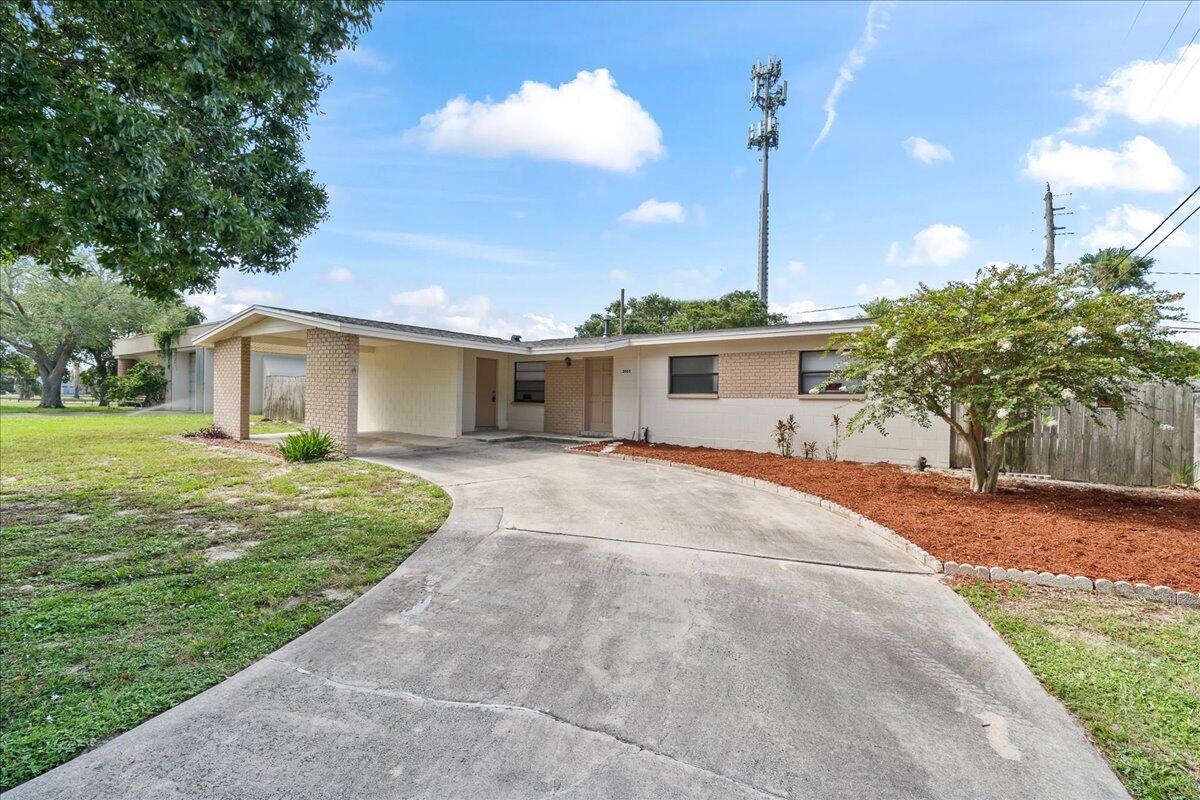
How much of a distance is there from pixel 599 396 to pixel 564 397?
1.18 metres

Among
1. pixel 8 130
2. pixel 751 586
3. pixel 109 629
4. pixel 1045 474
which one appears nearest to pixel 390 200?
pixel 8 130

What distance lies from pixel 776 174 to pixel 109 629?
34.8m

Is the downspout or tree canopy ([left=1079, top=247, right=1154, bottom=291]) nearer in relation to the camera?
the downspout

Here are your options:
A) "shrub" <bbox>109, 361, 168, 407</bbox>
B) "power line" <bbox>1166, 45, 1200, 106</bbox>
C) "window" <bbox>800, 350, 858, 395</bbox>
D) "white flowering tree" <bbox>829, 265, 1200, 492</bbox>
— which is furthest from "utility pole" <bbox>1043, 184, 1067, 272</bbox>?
"shrub" <bbox>109, 361, 168, 407</bbox>

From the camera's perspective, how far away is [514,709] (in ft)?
8.38

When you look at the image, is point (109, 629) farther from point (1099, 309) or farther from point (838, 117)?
point (838, 117)

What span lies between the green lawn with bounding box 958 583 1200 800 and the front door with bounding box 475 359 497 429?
1413cm

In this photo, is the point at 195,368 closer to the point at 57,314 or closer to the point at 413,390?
the point at 57,314

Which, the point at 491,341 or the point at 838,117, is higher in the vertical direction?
the point at 838,117

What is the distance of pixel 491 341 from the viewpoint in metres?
14.3

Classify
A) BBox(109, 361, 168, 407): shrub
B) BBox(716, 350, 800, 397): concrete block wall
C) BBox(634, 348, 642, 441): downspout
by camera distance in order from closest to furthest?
BBox(716, 350, 800, 397): concrete block wall < BBox(634, 348, 642, 441): downspout < BBox(109, 361, 168, 407): shrub

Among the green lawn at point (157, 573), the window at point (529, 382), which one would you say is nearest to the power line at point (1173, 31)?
the green lawn at point (157, 573)

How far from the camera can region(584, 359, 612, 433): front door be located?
15.0m

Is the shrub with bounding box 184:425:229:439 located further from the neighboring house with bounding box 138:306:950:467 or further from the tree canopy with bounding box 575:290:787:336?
the tree canopy with bounding box 575:290:787:336
